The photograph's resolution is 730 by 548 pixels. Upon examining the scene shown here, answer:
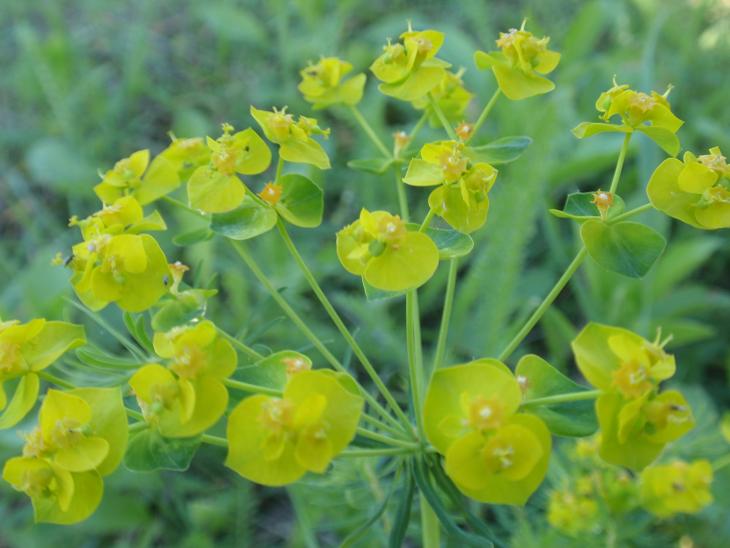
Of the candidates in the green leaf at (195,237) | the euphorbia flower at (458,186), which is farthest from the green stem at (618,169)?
the green leaf at (195,237)

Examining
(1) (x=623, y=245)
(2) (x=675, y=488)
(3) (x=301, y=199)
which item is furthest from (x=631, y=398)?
(2) (x=675, y=488)

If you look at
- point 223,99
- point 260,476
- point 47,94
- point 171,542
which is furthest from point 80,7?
point 260,476

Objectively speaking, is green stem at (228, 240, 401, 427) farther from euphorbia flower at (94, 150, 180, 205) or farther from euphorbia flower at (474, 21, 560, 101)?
euphorbia flower at (474, 21, 560, 101)

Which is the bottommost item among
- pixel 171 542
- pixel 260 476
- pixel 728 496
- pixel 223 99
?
pixel 171 542

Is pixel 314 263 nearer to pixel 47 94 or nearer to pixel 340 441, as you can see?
pixel 47 94

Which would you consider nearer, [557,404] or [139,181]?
[557,404]

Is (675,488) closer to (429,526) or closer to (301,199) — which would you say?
(429,526)

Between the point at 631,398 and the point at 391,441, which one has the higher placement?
the point at 631,398
